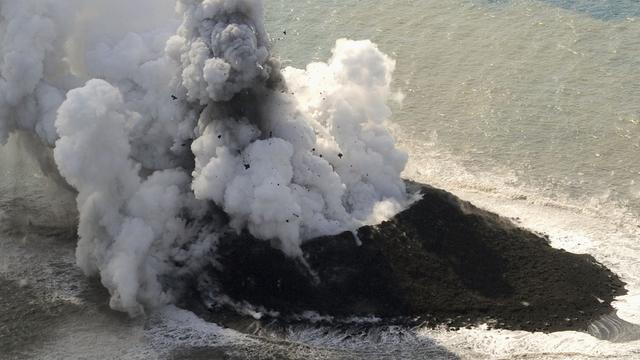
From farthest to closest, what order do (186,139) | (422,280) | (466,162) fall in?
(466,162) < (186,139) < (422,280)

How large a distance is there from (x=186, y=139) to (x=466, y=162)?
13.3 meters

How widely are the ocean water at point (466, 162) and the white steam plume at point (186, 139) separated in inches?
84.5

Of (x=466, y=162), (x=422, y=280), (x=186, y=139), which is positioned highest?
(x=186, y=139)

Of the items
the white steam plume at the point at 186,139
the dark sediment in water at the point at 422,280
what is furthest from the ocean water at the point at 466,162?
the white steam plume at the point at 186,139

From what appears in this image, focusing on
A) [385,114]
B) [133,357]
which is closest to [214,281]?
[133,357]

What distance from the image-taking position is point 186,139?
3566 centimetres

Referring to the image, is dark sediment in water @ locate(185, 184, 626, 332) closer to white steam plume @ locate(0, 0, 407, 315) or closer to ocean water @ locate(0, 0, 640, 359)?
ocean water @ locate(0, 0, 640, 359)

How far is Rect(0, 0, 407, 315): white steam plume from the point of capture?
32.3 meters

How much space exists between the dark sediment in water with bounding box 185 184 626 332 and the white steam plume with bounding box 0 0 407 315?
0.93 metres

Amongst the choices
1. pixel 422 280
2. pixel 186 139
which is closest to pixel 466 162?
pixel 422 280

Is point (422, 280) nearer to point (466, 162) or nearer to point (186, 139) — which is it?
point (466, 162)

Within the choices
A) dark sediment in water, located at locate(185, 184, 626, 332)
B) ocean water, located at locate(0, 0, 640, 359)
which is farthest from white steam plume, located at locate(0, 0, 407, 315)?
ocean water, located at locate(0, 0, 640, 359)

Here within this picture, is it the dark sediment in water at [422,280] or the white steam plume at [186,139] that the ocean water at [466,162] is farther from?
the white steam plume at [186,139]

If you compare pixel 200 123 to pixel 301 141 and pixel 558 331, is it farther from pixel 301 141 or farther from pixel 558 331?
pixel 558 331
